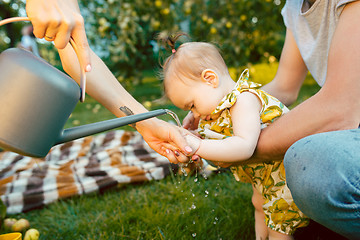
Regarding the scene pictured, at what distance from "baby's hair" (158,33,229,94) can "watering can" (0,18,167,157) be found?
532mm

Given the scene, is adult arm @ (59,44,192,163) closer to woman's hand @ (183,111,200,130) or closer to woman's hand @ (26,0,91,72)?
woman's hand @ (183,111,200,130)

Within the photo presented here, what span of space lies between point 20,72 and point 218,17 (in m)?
3.48

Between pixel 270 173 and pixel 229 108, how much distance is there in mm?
280

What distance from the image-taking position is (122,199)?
169 cm

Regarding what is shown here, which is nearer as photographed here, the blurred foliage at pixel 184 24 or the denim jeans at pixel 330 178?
the denim jeans at pixel 330 178

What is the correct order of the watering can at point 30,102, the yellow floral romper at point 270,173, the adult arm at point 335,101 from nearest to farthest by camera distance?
the watering can at point 30,102 → the adult arm at point 335,101 → the yellow floral romper at point 270,173

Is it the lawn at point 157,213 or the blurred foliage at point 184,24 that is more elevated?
the blurred foliage at point 184,24

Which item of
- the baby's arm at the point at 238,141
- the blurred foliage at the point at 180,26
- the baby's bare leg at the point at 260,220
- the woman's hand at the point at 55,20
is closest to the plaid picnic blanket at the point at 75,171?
the baby's bare leg at the point at 260,220

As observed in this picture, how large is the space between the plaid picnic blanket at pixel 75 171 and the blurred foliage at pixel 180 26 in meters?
1.68

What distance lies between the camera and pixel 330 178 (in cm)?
77

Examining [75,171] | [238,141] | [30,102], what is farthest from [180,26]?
[30,102]

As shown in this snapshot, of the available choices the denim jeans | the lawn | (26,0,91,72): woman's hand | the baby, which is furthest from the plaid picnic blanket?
(26,0,91,72): woman's hand

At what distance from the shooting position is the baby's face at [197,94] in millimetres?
1157

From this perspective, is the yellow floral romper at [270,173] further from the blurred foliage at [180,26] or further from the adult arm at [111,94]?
the blurred foliage at [180,26]
